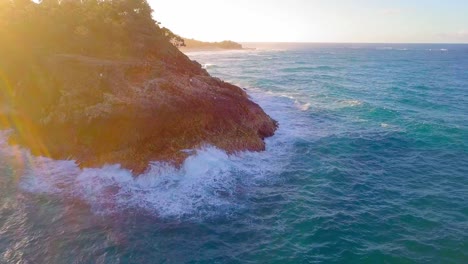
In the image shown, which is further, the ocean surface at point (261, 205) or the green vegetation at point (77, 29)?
the green vegetation at point (77, 29)

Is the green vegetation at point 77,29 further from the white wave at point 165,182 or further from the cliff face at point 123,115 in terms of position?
the white wave at point 165,182

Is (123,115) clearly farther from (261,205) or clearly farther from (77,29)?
(77,29)

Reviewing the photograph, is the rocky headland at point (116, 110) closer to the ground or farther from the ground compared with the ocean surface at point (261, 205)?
farther from the ground

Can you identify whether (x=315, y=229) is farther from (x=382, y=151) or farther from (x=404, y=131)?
(x=404, y=131)

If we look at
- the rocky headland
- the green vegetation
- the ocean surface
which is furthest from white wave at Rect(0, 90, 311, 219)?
the green vegetation

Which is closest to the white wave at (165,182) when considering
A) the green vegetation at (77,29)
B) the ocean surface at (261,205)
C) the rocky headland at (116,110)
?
the ocean surface at (261,205)

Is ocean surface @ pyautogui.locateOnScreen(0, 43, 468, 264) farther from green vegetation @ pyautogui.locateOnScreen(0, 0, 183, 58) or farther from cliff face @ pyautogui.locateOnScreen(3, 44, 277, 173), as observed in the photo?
green vegetation @ pyautogui.locateOnScreen(0, 0, 183, 58)
